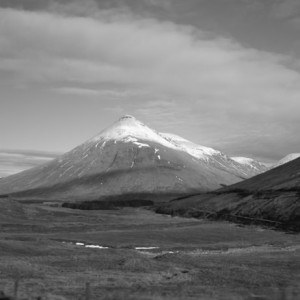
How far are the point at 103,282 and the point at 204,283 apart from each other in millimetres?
10077

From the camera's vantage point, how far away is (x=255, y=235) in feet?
433

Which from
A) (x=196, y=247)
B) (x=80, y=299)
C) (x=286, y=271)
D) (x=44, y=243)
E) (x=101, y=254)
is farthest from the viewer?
(x=196, y=247)

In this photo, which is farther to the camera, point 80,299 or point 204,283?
point 204,283

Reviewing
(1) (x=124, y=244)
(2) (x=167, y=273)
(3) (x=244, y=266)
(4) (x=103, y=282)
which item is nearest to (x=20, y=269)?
(4) (x=103, y=282)

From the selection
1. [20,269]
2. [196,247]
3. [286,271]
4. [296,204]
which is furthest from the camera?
[296,204]

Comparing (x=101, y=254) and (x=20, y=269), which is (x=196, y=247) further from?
(x=20, y=269)

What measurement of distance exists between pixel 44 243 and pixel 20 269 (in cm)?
3150

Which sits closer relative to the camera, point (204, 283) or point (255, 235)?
point (204, 283)

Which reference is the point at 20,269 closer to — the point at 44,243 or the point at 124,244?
the point at 44,243

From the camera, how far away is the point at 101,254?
254 feet

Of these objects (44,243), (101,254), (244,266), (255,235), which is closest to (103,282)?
(244,266)

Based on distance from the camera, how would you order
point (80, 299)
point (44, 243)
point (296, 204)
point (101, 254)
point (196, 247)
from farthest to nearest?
1. point (296, 204)
2. point (196, 247)
3. point (44, 243)
4. point (101, 254)
5. point (80, 299)

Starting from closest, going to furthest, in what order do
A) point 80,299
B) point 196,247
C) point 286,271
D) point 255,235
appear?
point 80,299 → point 286,271 → point 196,247 → point 255,235

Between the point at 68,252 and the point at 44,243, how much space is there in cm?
1067
